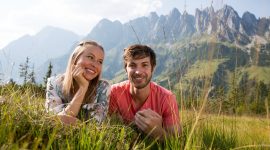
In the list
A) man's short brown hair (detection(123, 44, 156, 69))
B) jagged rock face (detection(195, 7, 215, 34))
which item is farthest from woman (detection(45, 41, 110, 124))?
jagged rock face (detection(195, 7, 215, 34))

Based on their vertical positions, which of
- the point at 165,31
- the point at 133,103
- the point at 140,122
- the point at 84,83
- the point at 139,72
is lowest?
the point at 140,122

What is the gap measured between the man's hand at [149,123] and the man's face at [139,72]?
0.73 m

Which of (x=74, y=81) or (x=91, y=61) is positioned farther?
(x=74, y=81)

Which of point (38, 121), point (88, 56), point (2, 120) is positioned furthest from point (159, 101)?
point (2, 120)

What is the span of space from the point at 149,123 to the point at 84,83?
42.4 inches

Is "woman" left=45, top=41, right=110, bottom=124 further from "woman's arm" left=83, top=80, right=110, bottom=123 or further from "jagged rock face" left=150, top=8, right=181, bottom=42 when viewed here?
"jagged rock face" left=150, top=8, right=181, bottom=42

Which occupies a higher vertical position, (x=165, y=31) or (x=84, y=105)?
(x=165, y=31)

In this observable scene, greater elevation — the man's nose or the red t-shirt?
the man's nose

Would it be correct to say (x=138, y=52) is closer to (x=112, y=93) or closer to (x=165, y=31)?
(x=112, y=93)

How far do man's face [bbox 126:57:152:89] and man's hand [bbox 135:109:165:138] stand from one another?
2.40 ft

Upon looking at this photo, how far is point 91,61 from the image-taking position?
14.9 ft

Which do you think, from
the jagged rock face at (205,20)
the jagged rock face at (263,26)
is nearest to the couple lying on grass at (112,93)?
the jagged rock face at (205,20)

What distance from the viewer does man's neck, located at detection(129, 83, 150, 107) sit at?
16.6 feet

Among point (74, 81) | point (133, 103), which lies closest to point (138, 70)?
point (133, 103)
